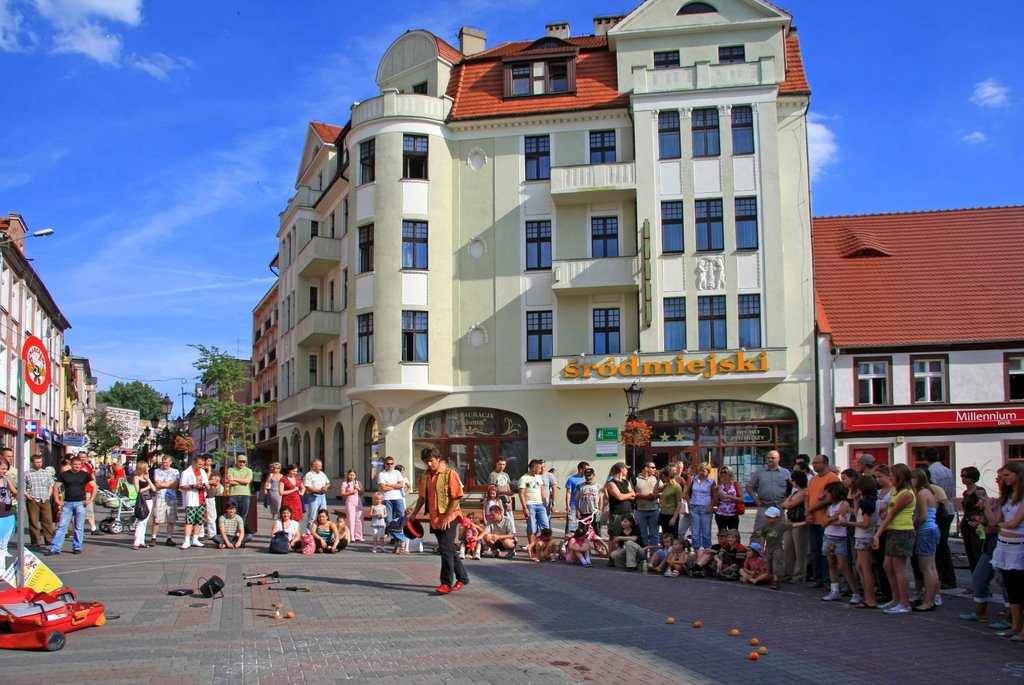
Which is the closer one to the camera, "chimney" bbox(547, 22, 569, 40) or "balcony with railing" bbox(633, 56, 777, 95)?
"balcony with railing" bbox(633, 56, 777, 95)

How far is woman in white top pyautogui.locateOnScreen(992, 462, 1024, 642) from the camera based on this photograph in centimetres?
957

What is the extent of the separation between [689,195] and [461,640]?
22720mm

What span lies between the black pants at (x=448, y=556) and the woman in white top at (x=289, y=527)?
20.3 feet

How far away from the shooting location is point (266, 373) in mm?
60219

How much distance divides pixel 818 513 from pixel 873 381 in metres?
18.0

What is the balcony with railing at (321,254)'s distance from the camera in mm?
36450

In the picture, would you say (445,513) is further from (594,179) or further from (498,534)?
(594,179)

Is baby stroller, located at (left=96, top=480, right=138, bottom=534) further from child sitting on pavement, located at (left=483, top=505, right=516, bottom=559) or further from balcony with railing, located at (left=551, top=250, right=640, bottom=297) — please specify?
balcony with railing, located at (left=551, top=250, right=640, bottom=297)

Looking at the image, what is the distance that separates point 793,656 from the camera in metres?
8.96

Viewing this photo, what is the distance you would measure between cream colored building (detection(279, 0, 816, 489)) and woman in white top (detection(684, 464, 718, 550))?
13.5 m

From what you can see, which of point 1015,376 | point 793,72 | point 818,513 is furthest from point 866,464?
point 793,72

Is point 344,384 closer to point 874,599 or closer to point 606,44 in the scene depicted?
point 606,44

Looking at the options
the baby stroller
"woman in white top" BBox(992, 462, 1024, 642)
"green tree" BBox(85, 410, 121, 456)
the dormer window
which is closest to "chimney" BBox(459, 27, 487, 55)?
the dormer window

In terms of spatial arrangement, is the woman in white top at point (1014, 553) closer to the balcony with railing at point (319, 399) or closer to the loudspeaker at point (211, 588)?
the loudspeaker at point (211, 588)
